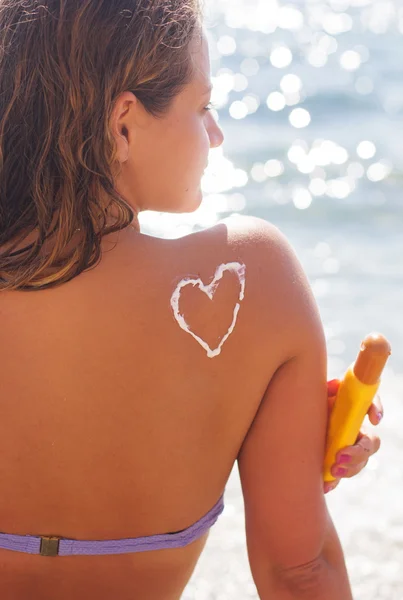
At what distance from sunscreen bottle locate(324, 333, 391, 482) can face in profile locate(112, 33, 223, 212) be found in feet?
1.27

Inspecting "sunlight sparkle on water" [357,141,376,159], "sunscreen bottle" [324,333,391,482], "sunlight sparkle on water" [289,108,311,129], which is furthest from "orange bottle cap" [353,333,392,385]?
"sunlight sparkle on water" [289,108,311,129]

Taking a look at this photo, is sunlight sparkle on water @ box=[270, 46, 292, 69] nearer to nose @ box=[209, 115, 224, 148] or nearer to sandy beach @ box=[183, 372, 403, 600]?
sandy beach @ box=[183, 372, 403, 600]

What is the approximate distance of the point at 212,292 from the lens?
134cm

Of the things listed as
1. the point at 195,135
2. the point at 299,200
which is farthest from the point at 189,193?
the point at 299,200

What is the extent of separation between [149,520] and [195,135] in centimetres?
60

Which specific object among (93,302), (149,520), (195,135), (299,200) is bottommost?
(299,200)

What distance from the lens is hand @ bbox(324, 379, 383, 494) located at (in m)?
1.44

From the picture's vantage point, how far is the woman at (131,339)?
4.30 feet

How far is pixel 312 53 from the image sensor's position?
9852 millimetres

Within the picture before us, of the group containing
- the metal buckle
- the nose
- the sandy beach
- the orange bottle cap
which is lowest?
the sandy beach

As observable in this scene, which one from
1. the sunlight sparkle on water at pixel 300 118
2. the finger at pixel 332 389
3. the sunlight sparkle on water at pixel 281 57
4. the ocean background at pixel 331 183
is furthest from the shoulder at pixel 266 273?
the sunlight sparkle on water at pixel 281 57

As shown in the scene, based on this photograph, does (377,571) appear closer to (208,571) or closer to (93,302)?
(208,571)

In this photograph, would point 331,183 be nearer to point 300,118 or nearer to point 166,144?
point 300,118

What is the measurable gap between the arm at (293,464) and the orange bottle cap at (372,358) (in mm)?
58
